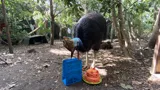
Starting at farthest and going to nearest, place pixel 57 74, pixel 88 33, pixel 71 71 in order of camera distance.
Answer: pixel 57 74 → pixel 88 33 → pixel 71 71

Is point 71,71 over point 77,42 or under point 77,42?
under

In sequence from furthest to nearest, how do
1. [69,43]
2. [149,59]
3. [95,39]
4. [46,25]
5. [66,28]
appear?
1. [66,28]
2. [46,25]
3. [149,59]
4. [95,39]
5. [69,43]

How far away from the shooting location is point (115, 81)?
2867mm

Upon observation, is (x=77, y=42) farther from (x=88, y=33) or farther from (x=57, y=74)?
(x=57, y=74)

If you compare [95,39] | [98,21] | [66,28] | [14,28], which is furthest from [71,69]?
[66,28]

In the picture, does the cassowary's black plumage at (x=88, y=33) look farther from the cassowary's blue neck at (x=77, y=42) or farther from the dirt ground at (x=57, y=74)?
the dirt ground at (x=57, y=74)

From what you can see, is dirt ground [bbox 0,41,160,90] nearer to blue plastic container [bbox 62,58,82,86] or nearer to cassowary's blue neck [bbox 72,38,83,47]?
blue plastic container [bbox 62,58,82,86]

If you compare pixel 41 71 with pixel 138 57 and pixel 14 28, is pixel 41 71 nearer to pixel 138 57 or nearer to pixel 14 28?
pixel 138 57

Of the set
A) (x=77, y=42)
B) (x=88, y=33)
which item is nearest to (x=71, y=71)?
(x=77, y=42)

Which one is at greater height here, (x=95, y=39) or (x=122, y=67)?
(x=95, y=39)

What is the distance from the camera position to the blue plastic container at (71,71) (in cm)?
257

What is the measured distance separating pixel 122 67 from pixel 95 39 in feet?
3.29

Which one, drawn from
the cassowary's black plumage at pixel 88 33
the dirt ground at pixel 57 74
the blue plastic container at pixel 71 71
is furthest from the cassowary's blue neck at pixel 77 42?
the dirt ground at pixel 57 74

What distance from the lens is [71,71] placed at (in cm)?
264
